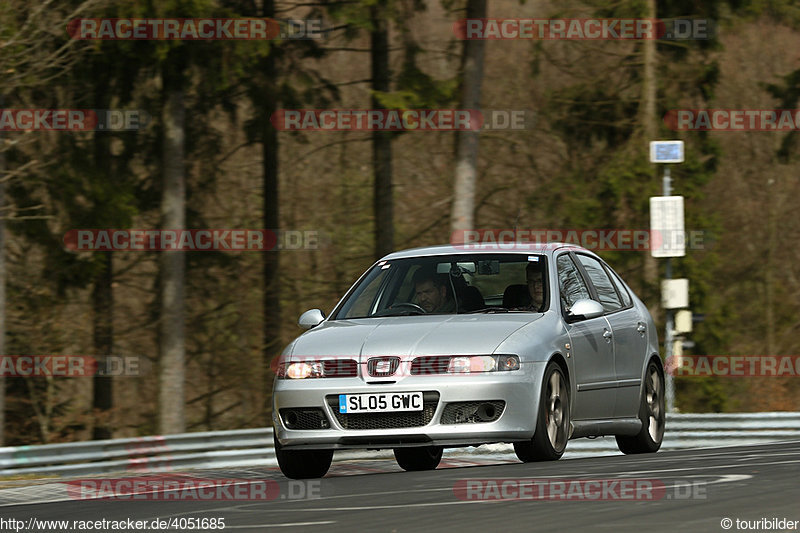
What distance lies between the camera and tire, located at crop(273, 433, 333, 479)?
33.8 ft

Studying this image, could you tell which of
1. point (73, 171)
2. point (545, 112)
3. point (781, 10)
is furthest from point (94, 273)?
point (781, 10)

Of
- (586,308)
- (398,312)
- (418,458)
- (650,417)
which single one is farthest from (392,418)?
(650,417)

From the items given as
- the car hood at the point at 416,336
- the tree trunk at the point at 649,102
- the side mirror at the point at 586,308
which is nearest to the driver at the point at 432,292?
the car hood at the point at 416,336

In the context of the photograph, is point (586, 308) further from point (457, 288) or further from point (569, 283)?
point (457, 288)

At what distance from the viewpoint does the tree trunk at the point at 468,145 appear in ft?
80.5

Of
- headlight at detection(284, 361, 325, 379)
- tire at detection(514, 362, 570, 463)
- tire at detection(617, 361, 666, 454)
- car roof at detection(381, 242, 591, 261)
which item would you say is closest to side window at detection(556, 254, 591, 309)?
car roof at detection(381, 242, 591, 261)

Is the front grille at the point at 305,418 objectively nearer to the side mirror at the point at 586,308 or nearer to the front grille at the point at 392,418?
the front grille at the point at 392,418

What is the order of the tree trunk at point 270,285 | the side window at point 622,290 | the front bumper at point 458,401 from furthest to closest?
the tree trunk at point 270,285 < the side window at point 622,290 < the front bumper at point 458,401

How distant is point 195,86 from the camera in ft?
81.7

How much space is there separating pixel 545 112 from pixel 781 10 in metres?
5.63

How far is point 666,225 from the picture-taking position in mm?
21188

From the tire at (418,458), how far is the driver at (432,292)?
1757 mm

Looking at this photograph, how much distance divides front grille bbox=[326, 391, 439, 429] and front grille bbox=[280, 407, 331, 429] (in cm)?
12

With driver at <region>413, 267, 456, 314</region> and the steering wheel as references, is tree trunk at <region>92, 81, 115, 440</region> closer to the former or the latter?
driver at <region>413, 267, 456, 314</region>
